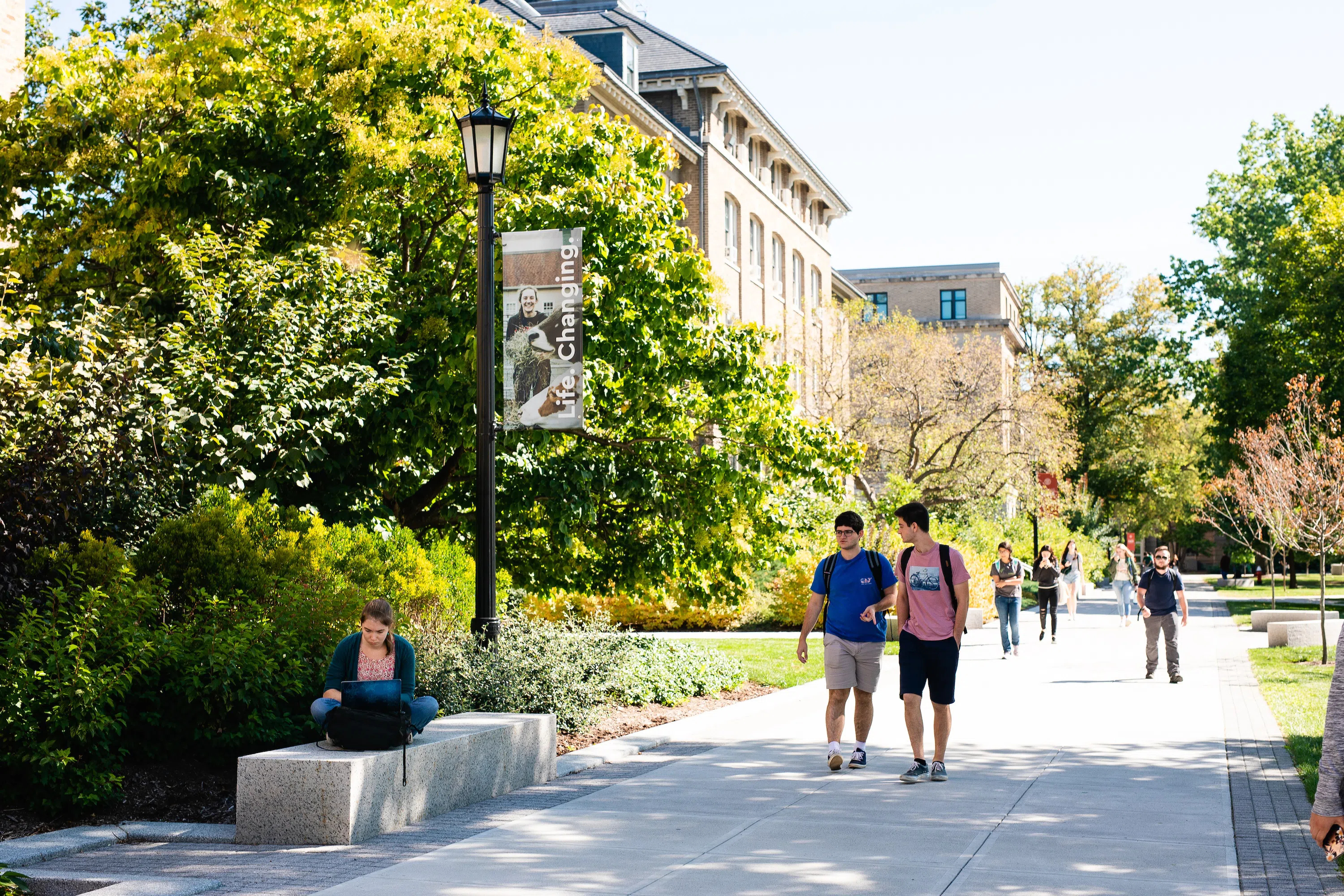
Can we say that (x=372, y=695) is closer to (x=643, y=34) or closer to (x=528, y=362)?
(x=528, y=362)

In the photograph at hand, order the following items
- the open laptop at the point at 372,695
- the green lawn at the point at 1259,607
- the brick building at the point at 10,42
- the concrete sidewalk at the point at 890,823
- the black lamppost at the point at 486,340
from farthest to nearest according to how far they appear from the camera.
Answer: the green lawn at the point at 1259,607 < the brick building at the point at 10,42 < the black lamppost at the point at 486,340 < the open laptop at the point at 372,695 < the concrete sidewalk at the point at 890,823

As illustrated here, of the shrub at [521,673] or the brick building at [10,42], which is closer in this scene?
the shrub at [521,673]

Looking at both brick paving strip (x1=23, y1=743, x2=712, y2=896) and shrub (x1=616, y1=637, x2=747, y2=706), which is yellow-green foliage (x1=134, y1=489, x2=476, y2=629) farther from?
shrub (x1=616, y1=637, x2=747, y2=706)

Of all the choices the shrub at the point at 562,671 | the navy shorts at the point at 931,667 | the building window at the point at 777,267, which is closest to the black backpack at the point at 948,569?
the navy shorts at the point at 931,667

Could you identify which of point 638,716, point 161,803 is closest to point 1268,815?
point 638,716

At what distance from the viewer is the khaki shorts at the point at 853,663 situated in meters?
9.44

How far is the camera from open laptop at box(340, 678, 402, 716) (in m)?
7.76

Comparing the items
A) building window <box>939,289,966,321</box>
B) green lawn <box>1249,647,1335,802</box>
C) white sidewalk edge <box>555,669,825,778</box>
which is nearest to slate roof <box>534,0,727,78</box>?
green lawn <box>1249,647,1335,802</box>

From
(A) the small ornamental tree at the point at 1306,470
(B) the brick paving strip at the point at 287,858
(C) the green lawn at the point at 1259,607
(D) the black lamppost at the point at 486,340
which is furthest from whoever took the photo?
(C) the green lawn at the point at 1259,607

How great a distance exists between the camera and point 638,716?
12.6 meters

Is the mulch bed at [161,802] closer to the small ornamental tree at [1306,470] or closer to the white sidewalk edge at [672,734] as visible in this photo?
the white sidewalk edge at [672,734]

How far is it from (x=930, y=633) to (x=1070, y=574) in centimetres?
2297

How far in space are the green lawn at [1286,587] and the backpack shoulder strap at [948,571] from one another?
3987 centimetres

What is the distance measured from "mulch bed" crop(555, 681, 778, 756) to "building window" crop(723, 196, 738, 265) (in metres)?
26.9
